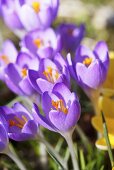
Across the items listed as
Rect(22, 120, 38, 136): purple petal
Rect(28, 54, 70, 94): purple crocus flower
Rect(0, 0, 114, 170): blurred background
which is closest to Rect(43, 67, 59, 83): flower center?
Rect(28, 54, 70, 94): purple crocus flower

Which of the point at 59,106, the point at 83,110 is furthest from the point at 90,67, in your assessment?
the point at 83,110

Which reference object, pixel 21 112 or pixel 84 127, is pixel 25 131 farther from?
pixel 84 127

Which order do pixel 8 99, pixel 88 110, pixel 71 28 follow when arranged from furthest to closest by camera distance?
pixel 8 99, pixel 88 110, pixel 71 28

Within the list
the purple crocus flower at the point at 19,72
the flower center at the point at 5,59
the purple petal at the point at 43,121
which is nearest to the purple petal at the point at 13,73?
the purple crocus flower at the point at 19,72

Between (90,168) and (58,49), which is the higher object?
(58,49)

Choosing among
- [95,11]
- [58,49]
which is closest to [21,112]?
[58,49]

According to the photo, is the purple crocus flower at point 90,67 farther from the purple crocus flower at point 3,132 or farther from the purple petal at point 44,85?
the purple crocus flower at point 3,132

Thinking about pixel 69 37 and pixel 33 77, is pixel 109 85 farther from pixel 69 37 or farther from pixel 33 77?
pixel 33 77
